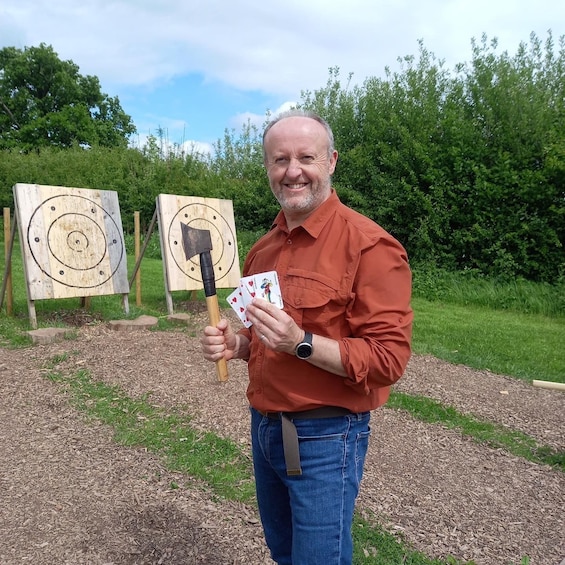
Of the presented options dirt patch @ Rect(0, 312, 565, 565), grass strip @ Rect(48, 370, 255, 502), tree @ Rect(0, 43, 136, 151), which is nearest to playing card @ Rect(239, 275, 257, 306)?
dirt patch @ Rect(0, 312, 565, 565)

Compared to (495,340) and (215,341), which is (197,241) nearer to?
(215,341)

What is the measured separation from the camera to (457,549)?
287 cm

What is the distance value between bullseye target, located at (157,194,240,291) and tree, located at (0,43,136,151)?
2813 centimetres

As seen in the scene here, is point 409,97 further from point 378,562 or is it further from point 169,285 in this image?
point 378,562

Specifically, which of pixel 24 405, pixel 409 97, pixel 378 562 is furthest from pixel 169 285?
pixel 409 97

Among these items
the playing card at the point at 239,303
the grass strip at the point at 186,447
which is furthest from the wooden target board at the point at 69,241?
the playing card at the point at 239,303

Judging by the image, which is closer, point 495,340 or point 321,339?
point 321,339

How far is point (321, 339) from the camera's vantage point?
1483 millimetres

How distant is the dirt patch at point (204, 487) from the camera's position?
2.84 meters

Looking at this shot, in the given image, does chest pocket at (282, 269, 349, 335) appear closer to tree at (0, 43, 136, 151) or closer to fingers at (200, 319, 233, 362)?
fingers at (200, 319, 233, 362)

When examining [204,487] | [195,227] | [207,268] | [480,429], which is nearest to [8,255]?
[195,227]

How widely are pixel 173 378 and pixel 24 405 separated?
1.29 metres

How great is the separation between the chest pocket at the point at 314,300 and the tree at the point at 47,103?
115 feet

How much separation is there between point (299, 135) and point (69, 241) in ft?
20.0
